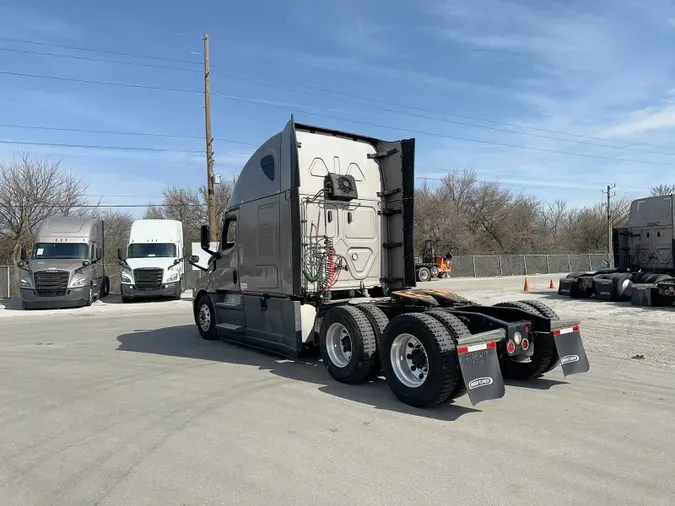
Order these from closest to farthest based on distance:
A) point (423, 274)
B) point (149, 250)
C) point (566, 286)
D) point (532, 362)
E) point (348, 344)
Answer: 1. point (532, 362)
2. point (348, 344)
3. point (566, 286)
4. point (149, 250)
5. point (423, 274)

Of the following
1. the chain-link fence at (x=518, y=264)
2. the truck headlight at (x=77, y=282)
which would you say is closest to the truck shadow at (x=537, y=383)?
the truck headlight at (x=77, y=282)

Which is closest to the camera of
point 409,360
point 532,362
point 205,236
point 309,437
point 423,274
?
point 309,437

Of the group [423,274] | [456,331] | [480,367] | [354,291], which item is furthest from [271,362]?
[423,274]

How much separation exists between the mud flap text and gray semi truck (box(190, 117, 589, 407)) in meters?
0.01

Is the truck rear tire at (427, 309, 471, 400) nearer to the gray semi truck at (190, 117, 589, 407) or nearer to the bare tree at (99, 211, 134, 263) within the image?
the gray semi truck at (190, 117, 589, 407)

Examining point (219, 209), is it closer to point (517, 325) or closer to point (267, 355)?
point (267, 355)

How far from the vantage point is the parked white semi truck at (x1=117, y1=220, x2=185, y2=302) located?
2061 cm

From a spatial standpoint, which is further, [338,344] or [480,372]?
[338,344]

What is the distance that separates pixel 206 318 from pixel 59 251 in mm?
11786

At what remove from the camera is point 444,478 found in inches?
149

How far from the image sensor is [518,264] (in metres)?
43.5

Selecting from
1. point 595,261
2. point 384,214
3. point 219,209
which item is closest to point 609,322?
point 384,214

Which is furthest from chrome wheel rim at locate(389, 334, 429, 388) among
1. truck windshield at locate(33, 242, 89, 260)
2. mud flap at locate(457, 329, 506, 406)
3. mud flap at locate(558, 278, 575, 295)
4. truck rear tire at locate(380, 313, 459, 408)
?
truck windshield at locate(33, 242, 89, 260)

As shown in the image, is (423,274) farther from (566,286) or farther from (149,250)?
(149,250)
